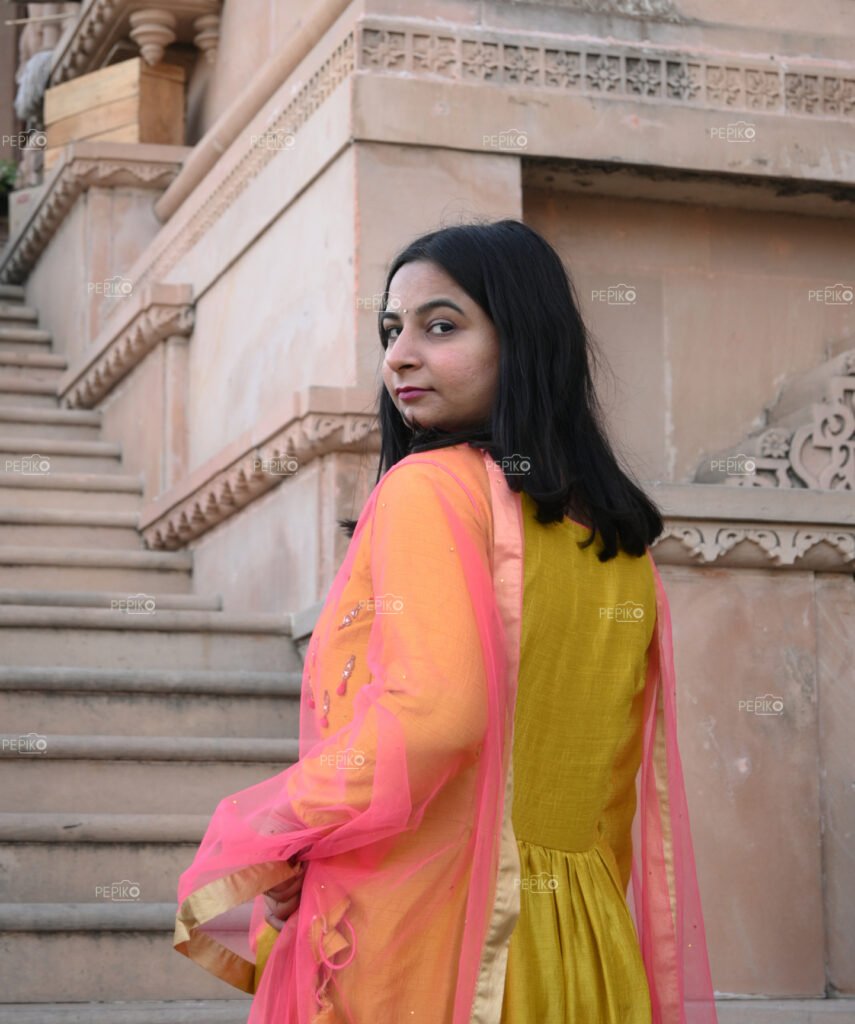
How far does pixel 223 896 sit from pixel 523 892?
1.35 feet

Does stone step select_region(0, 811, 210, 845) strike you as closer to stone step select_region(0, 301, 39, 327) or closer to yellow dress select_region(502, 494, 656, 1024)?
yellow dress select_region(502, 494, 656, 1024)

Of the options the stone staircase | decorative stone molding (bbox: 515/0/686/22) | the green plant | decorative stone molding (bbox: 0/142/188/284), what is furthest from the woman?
the green plant

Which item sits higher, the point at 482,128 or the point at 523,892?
the point at 482,128

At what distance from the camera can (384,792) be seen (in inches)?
88.2

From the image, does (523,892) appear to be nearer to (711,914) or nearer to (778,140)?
(711,914)

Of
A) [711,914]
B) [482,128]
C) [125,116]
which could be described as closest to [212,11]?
[125,116]

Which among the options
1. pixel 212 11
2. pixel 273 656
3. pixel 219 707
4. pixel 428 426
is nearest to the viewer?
pixel 428 426

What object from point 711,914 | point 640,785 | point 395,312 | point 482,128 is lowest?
point 711,914

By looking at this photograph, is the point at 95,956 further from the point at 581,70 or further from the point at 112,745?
the point at 581,70

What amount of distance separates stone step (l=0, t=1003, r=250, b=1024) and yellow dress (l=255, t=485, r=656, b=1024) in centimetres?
200

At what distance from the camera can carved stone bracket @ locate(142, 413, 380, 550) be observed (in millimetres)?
6320

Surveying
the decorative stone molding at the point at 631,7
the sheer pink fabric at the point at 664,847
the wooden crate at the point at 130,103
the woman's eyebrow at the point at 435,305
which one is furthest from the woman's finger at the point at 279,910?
the wooden crate at the point at 130,103

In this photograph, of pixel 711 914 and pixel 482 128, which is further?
pixel 482 128

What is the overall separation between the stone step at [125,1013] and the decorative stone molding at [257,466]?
1.70m
